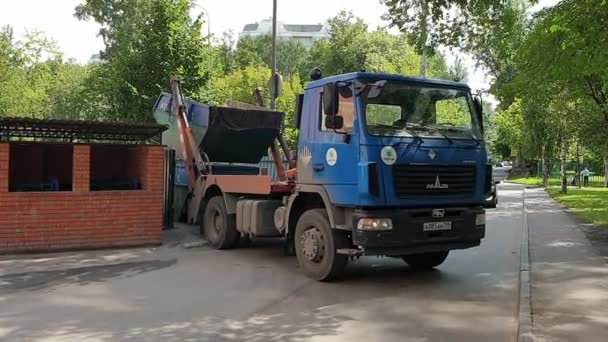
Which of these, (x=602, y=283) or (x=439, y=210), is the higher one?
(x=439, y=210)

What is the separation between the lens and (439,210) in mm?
8312

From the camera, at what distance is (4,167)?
10.2 meters

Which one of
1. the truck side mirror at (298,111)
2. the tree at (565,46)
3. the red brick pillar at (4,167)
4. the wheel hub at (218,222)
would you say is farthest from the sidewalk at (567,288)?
the red brick pillar at (4,167)

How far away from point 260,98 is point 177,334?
10.1 meters

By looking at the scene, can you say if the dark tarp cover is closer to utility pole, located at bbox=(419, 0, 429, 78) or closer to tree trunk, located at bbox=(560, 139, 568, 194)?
utility pole, located at bbox=(419, 0, 429, 78)

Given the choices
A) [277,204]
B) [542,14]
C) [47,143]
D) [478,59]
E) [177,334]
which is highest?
[478,59]

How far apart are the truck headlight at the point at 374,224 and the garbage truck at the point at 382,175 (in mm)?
13

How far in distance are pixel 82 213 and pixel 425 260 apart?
5.94 m

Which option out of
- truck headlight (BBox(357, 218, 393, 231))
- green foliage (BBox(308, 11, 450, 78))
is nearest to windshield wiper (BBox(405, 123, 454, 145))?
truck headlight (BBox(357, 218, 393, 231))

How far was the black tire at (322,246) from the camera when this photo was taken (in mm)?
8375

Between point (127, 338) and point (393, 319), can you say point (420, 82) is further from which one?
point (127, 338)

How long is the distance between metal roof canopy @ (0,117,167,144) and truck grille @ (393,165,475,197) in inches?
207

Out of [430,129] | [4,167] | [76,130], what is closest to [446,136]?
Answer: [430,129]

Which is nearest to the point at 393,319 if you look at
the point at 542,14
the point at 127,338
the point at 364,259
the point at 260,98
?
the point at 127,338
